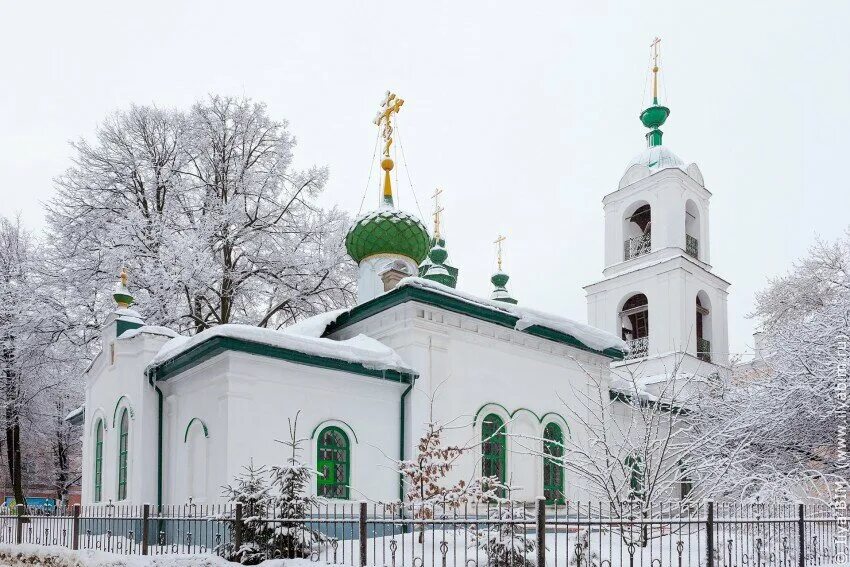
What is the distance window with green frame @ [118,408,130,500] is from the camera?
12828 mm

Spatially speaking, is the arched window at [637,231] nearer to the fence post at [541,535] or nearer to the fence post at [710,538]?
the fence post at [710,538]

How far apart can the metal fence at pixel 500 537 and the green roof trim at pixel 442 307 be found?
3.11m

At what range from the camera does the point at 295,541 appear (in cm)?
891

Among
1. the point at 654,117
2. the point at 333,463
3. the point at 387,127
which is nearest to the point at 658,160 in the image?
the point at 654,117

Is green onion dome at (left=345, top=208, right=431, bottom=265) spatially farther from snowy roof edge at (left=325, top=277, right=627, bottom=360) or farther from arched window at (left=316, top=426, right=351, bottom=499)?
arched window at (left=316, top=426, right=351, bottom=499)

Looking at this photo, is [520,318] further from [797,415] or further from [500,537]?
[500,537]

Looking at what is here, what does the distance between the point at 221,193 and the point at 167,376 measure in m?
8.63

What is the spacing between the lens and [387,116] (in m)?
16.8

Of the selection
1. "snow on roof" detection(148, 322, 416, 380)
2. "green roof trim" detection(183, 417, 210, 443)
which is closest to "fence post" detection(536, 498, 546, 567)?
"snow on roof" detection(148, 322, 416, 380)

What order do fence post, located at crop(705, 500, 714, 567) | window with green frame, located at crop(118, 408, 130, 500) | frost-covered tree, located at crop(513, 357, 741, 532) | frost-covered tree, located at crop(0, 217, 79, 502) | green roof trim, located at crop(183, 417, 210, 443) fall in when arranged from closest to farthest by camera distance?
1. fence post, located at crop(705, 500, 714, 567)
2. frost-covered tree, located at crop(513, 357, 741, 532)
3. green roof trim, located at crop(183, 417, 210, 443)
4. window with green frame, located at crop(118, 408, 130, 500)
5. frost-covered tree, located at crop(0, 217, 79, 502)

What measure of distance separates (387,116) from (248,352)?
7178 mm

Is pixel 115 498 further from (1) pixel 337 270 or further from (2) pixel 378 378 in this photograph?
(1) pixel 337 270

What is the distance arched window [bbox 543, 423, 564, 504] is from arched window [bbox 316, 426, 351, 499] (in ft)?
11.8

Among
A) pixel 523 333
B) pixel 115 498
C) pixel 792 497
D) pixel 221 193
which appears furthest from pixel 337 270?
pixel 792 497
